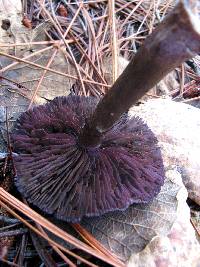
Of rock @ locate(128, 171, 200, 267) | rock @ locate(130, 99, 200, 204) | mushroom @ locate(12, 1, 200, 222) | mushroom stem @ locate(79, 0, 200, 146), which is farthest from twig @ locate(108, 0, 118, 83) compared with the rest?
rock @ locate(128, 171, 200, 267)

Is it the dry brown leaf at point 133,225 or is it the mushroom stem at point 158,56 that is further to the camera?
the dry brown leaf at point 133,225

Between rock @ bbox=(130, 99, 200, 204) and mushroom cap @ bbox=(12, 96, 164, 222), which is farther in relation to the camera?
rock @ bbox=(130, 99, 200, 204)

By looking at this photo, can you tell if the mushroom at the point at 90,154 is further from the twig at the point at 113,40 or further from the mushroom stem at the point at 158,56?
the twig at the point at 113,40

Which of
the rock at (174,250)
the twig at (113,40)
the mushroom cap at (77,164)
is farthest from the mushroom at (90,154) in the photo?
the twig at (113,40)

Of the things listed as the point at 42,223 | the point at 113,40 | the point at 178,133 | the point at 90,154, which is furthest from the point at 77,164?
the point at 113,40

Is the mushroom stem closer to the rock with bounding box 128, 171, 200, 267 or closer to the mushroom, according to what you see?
the mushroom

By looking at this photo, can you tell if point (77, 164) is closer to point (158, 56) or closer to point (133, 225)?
point (133, 225)
